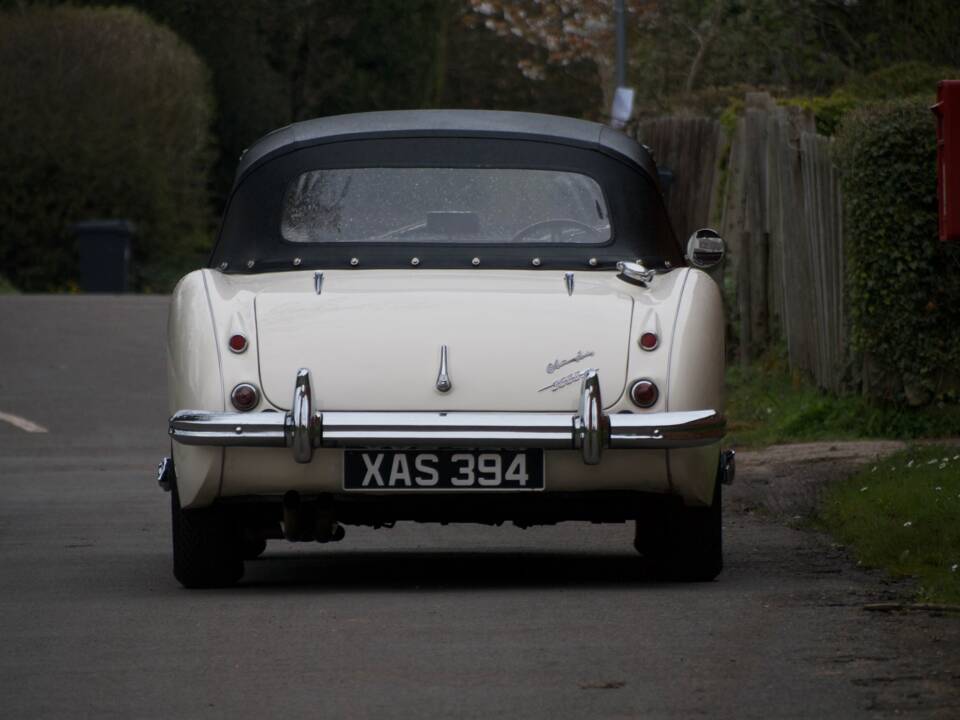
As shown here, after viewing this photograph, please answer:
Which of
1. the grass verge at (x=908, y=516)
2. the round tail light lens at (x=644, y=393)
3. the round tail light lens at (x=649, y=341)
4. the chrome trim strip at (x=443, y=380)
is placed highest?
the round tail light lens at (x=649, y=341)

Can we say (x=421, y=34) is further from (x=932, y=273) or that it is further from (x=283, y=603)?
(x=283, y=603)

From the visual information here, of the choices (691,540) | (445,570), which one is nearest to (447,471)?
(691,540)

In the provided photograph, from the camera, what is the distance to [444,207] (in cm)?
796

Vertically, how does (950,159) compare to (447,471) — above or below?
above

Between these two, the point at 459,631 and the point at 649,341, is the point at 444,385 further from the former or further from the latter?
the point at 459,631

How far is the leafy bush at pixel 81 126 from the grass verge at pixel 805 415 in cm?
2171

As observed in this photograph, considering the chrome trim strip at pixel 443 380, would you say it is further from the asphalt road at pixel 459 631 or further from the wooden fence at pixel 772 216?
the wooden fence at pixel 772 216

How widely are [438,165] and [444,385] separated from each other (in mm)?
1421

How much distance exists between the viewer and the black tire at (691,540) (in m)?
7.34

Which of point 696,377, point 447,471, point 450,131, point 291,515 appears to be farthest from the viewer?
point 450,131

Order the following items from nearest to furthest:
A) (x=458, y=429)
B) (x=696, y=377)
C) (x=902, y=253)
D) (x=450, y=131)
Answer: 1. (x=458, y=429)
2. (x=696, y=377)
3. (x=450, y=131)
4. (x=902, y=253)

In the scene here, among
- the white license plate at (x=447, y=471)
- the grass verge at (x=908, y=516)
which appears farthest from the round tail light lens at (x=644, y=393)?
the grass verge at (x=908, y=516)

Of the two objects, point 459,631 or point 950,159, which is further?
point 950,159

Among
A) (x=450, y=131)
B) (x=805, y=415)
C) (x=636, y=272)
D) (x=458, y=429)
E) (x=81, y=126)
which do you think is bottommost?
(x=805, y=415)
